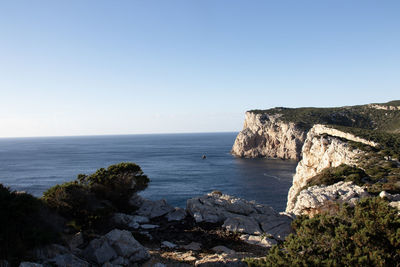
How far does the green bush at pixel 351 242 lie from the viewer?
8.08 meters

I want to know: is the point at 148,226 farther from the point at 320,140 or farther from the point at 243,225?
the point at 320,140

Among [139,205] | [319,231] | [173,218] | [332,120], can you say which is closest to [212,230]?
[173,218]

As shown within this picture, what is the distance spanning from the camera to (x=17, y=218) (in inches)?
450

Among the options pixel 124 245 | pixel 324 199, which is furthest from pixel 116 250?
pixel 324 199

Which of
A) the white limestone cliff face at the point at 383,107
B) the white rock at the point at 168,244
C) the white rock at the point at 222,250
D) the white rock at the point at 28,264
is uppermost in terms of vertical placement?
the white limestone cliff face at the point at 383,107

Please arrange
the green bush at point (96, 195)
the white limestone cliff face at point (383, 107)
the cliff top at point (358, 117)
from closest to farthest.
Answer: the green bush at point (96, 195) < the cliff top at point (358, 117) < the white limestone cliff face at point (383, 107)

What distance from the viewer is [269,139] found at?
396 feet

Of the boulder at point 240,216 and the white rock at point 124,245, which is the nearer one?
the white rock at point 124,245

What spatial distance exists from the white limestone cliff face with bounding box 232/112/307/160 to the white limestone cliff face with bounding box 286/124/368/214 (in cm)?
5202

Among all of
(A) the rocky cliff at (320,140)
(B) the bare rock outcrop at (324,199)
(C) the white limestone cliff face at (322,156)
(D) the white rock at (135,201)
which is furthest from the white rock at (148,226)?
(C) the white limestone cliff face at (322,156)

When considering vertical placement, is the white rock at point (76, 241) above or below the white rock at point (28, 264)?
below

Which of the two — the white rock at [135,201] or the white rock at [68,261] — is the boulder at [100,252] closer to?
the white rock at [68,261]

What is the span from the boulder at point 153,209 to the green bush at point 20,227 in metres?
8.58

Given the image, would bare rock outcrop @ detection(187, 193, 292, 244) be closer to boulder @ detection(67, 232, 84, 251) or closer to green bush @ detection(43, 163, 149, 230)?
green bush @ detection(43, 163, 149, 230)
